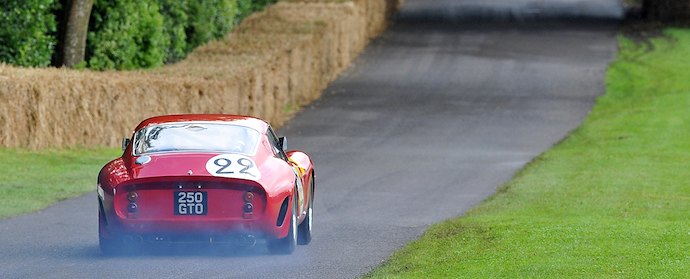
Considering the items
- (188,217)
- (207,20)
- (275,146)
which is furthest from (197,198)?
(207,20)

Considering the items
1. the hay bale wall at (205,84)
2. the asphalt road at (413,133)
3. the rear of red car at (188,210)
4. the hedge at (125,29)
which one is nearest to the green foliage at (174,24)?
the hedge at (125,29)

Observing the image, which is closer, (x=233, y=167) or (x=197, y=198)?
(x=197, y=198)

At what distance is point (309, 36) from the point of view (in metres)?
37.1

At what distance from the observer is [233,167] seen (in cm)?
1337

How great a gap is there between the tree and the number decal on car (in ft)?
53.2

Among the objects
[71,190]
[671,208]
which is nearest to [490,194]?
[671,208]

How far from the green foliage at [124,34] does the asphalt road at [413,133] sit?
3.83m

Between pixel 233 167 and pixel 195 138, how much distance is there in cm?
88

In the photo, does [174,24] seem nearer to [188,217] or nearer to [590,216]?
[590,216]

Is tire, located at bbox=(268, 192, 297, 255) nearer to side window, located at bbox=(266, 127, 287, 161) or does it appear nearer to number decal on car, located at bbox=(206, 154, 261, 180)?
number decal on car, located at bbox=(206, 154, 261, 180)

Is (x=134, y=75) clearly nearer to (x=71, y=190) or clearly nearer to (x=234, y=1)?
(x=71, y=190)

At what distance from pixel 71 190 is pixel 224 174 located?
7425mm

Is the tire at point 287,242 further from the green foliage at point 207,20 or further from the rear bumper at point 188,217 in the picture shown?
the green foliage at point 207,20

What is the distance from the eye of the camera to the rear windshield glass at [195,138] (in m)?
13.9
